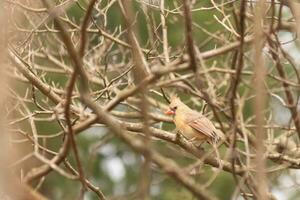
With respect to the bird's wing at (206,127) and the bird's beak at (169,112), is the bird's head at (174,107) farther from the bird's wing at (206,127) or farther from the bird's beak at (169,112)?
the bird's wing at (206,127)

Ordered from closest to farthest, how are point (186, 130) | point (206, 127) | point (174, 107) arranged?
point (206, 127)
point (174, 107)
point (186, 130)

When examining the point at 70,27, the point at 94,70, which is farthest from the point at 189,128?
the point at 70,27

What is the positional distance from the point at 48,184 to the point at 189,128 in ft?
31.2

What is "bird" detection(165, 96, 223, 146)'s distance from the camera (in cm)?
524

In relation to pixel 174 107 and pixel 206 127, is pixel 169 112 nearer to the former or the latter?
pixel 174 107

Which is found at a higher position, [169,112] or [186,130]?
[169,112]

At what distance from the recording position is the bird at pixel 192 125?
17.2 ft

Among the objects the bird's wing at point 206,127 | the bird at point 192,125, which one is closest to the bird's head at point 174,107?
the bird at point 192,125

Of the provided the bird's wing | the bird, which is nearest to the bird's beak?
the bird

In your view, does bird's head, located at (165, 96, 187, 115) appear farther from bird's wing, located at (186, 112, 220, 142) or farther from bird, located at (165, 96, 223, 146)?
bird's wing, located at (186, 112, 220, 142)

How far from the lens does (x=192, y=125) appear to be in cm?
544

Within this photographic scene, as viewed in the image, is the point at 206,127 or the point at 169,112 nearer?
the point at 206,127

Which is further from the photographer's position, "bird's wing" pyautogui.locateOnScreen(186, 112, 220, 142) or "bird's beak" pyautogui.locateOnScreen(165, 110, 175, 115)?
"bird's beak" pyautogui.locateOnScreen(165, 110, 175, 115)

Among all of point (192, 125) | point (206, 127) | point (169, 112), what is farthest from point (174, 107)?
point (206, 127)
